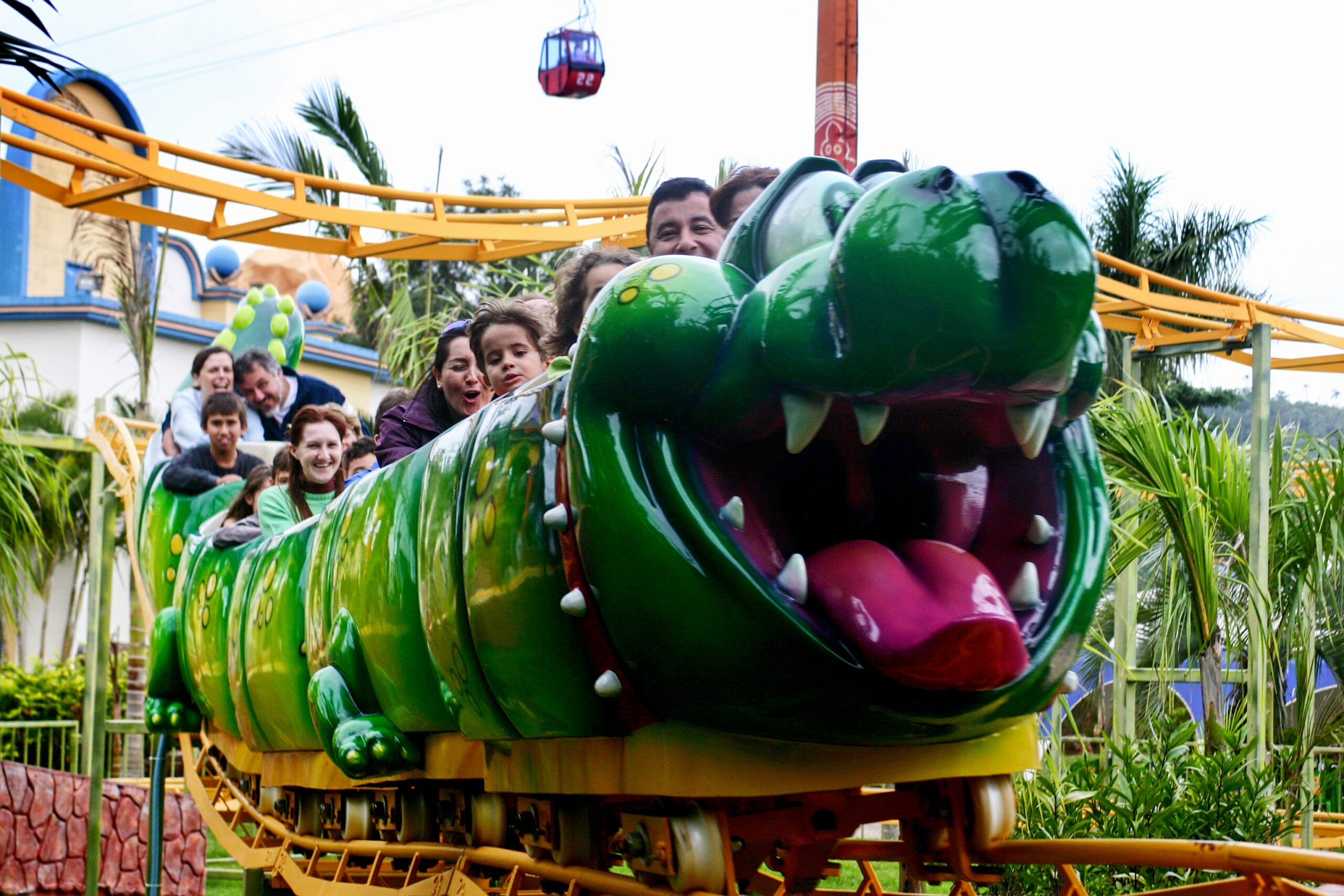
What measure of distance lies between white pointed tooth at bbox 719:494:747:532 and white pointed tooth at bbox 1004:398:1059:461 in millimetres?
454

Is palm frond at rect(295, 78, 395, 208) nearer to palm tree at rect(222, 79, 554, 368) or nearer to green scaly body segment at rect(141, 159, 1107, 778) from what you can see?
palm tree at rect(222, 79, 554, 368)

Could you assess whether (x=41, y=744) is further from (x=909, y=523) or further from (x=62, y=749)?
(x=909, y=523)

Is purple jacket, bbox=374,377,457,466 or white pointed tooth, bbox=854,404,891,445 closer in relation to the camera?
white pointed tooth, bbox=854,404,891,445

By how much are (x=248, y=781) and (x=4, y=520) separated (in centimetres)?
452

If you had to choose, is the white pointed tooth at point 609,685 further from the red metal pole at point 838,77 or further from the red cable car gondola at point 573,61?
the red cable car gondola at point 573,61

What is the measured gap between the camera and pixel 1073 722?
514 cm

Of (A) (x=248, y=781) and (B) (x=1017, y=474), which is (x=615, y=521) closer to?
(B) (x=1017, y=474)

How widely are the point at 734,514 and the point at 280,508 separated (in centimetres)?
307

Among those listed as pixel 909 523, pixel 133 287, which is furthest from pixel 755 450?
pixel 133 287

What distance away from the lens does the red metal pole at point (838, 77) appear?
4.93m

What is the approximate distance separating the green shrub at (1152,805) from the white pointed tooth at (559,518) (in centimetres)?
265

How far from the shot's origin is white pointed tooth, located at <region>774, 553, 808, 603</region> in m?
2.28

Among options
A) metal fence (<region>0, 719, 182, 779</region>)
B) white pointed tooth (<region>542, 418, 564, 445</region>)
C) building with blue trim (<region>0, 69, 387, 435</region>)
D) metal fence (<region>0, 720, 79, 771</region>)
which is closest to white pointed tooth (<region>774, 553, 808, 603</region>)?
white pointed tooth (<region>542, 418, 564, 445</region>)

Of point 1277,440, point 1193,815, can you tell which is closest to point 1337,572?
point 1277,440
